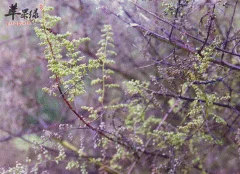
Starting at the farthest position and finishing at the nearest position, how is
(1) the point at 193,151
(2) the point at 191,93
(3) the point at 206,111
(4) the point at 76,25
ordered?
(4) the point at 76,25 < (2) the point at 191,93 < (1) the point at 193,151 < (3) the point at 206,111

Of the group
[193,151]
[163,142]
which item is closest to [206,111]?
[163,142]

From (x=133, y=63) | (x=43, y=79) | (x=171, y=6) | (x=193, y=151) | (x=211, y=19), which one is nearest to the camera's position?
(x=211, y=19)

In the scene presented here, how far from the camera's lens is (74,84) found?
1497mm

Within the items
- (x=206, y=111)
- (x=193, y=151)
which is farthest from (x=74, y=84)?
(x=193, y=151)

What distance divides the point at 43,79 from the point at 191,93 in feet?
4.44

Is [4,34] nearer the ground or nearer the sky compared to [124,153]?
nearer the sky

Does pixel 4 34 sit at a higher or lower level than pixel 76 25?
higher

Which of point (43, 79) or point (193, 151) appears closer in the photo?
point (193, 151)

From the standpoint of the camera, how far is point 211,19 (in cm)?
131

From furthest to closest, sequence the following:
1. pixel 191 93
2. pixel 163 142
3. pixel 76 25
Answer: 1. pixel 76 25
2. pixel 191 93
3. pixel 163 142

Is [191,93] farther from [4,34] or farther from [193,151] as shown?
[4,34]

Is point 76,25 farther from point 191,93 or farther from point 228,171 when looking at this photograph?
point 228,171

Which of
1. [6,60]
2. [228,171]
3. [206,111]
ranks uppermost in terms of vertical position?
[6,60]

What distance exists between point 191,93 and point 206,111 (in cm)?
102
